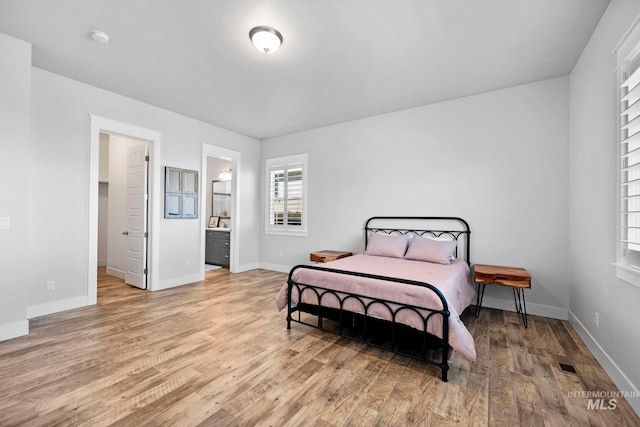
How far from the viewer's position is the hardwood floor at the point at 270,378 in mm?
1710

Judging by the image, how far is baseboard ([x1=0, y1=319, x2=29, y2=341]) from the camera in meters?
2.68

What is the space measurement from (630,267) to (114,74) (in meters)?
5.37

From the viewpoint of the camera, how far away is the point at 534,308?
350 cm

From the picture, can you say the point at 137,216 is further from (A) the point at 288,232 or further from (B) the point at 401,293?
(B) the point at 401,293

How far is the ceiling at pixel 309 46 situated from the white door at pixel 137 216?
3.92ft

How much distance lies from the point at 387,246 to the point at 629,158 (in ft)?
8.31

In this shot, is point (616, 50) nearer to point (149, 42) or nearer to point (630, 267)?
point (630, 267)

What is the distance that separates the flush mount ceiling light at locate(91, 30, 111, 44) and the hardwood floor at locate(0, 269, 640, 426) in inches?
116

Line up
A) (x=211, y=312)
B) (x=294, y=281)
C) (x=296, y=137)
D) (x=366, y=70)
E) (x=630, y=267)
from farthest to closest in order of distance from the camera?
(x=296, y=137) < (x=211, y=312) < (x=366, y=70) < (x=294, y=281) < (x=630, y=267)

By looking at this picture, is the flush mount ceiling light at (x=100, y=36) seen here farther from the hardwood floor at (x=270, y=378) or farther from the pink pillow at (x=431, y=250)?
the pink pillow at (x=431, y=250)

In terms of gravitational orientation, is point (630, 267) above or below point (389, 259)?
above

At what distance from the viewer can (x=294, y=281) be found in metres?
3.04

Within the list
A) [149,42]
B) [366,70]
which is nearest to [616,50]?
[366,70]

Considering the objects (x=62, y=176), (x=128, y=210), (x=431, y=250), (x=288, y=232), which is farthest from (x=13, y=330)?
(x=431, y=250)
